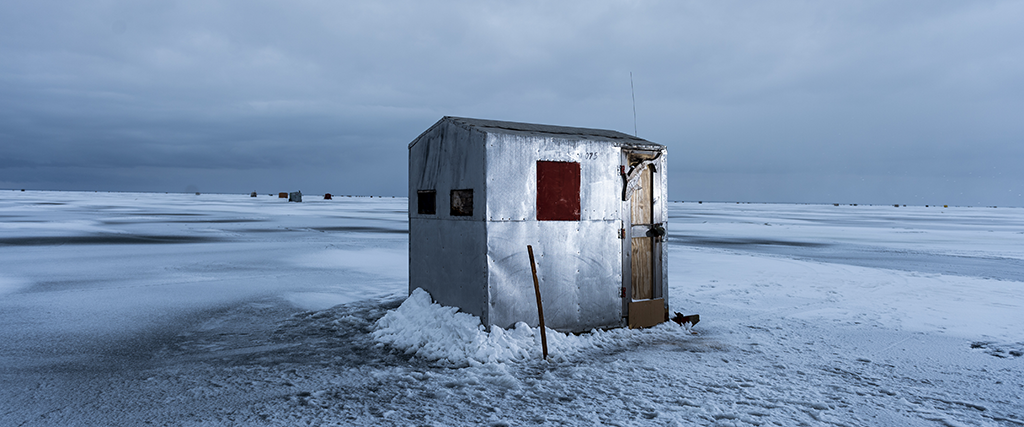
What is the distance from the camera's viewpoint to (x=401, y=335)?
6.37 metres

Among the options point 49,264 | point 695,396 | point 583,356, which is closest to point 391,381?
point 583,356

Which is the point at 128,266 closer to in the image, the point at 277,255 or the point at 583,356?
the point at 277,255

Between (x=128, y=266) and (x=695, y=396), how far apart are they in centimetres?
1289

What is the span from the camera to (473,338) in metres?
5.87

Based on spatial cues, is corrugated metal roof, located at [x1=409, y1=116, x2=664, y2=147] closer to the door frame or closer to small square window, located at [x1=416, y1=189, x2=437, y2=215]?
the door frame

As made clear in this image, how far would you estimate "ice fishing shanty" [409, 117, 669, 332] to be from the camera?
6.18 metres

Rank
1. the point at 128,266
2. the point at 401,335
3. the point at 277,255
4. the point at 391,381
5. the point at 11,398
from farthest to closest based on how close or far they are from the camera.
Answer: the point at 277,255 < the point at 128,266 < the point at 401,335 < the point at 391,381 < the point at 11,398

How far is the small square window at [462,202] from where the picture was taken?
6.40 metres

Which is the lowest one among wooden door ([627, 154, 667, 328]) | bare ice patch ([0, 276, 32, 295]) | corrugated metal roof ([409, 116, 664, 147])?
bare ice patch ([0, 276, 32, 295])

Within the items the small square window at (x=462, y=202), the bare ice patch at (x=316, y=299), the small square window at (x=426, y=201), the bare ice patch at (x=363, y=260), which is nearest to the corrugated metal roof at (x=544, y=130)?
the small square window at (x=462, y=202)

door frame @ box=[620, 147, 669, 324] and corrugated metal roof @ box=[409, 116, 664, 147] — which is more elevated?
corrugated metal roof @ box=[409, 116, 664, 147]

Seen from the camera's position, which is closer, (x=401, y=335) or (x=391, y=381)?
(x=391, y=381)

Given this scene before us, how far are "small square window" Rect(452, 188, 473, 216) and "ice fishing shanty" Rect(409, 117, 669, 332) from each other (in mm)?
13

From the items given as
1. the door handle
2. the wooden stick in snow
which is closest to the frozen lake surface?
the wooden stick in snow
